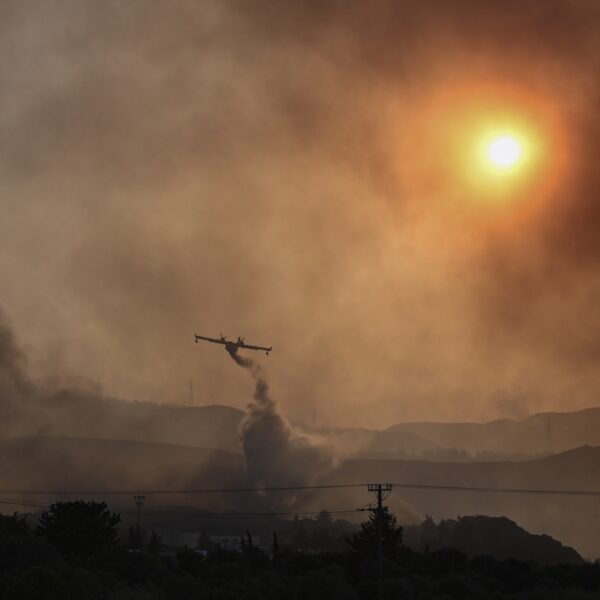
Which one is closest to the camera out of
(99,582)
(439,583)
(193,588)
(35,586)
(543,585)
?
(35,586)

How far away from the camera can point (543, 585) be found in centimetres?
19325

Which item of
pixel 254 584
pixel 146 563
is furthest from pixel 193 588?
pixel 146 563

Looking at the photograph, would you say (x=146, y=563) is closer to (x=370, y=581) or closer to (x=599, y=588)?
(x=370, y=581)

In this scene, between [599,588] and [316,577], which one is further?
[599,588]

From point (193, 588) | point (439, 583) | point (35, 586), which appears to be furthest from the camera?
point (439, 583)

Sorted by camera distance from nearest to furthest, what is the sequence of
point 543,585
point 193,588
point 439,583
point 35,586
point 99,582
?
point 35,586
point 99,582
point 193,588
point 439,583
point 543,585

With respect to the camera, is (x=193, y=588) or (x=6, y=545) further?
(x=6, y=545)

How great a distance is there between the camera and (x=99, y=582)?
15625 centimetres

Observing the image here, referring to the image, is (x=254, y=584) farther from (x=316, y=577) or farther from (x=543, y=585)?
(x=543, y=585)

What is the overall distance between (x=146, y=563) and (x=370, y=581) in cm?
3841

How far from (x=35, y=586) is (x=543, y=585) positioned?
95354 millimetres

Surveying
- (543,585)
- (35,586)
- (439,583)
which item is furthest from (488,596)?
(35,586)

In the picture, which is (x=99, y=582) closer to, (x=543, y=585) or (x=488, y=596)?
(x=488, y=596)

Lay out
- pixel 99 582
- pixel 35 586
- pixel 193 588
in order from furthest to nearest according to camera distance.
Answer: pixel 193 588 → pixel 99 582 → pixel 35 586
